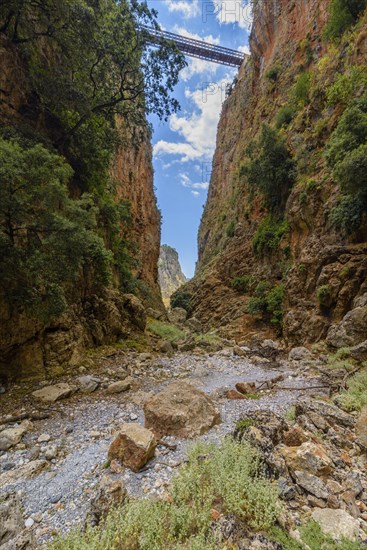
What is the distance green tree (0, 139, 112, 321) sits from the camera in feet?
16.4

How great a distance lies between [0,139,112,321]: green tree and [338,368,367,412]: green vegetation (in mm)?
6016

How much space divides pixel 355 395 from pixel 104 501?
4556 mm

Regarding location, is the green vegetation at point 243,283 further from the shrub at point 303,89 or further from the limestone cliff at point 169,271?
the limestone cliff at point 169,271

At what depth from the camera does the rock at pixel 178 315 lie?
78.6 ft

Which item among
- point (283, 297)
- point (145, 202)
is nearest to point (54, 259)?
point (283, 297)

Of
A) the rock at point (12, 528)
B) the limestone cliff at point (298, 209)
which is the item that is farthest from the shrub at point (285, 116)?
the rock at point (12, 528)

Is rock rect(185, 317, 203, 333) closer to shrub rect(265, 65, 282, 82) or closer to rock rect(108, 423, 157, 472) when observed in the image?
rock rect(108, 423, 157, 472)

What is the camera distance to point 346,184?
30.7 feet

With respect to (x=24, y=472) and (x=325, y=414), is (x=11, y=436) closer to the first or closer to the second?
(x=24, y=472)

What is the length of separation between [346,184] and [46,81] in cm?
1080

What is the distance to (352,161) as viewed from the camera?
343 inches

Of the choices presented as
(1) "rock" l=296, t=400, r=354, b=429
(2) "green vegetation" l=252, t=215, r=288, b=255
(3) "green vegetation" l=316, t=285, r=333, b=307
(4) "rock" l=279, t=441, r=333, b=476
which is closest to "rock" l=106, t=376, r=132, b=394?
(1) "rock" l=296, t=400, r=354, b=429

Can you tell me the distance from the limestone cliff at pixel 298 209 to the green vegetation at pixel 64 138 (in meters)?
8.58

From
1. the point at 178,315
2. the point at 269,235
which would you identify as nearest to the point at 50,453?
the point at 269,235
